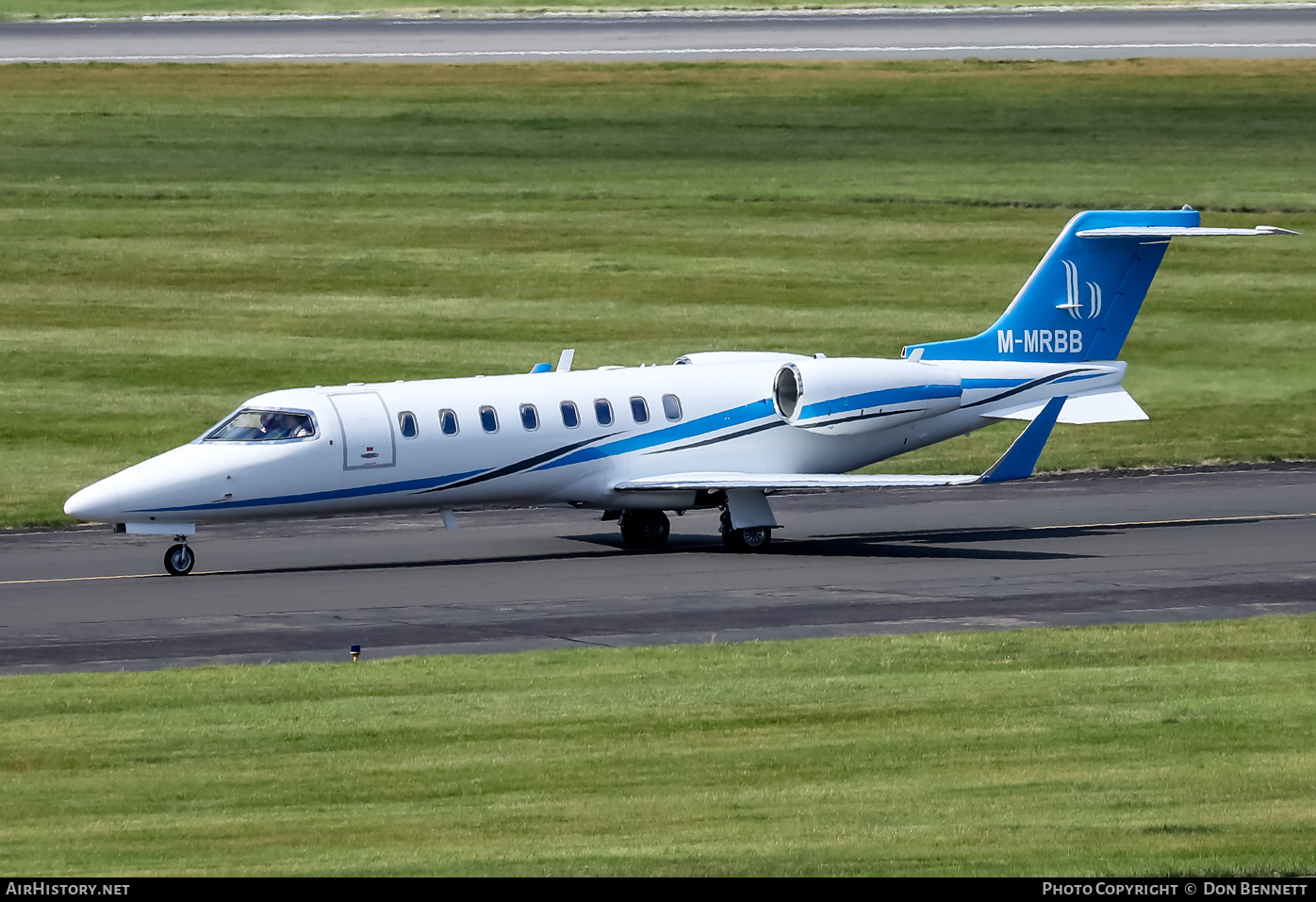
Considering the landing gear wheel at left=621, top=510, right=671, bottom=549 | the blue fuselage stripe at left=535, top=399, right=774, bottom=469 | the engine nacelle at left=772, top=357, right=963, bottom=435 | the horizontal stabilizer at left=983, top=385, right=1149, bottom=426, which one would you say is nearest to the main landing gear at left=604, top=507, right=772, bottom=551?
the landing gear wheel at left=621, top=510, right=671, bottom=549

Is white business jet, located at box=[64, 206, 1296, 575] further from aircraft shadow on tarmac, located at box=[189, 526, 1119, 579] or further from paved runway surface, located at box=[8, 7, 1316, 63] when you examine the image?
paved runway surface, located at box=[8, 7, 1316, 63]

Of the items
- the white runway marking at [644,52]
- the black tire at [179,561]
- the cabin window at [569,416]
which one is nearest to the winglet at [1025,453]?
the cabin window at [569,416]

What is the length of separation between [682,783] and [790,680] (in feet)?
14.5

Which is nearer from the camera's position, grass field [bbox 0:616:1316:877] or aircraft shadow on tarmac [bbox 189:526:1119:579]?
grass field [bbox 0:616:1316:877]

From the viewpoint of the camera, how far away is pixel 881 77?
71.4 meters

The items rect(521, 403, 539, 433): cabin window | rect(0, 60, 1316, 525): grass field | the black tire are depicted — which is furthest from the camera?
rect(0, 60, 1316, 525): grass field

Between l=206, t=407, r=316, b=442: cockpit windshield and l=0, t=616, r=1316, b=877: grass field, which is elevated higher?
l=206, t=407, r=316, b=442: cockpit windshield

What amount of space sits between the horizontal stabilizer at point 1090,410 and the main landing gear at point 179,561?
1299cm

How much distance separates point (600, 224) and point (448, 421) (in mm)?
29017

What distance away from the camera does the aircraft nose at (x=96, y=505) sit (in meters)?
27.9

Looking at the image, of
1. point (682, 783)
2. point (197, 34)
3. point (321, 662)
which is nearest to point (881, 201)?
point (197, 34)

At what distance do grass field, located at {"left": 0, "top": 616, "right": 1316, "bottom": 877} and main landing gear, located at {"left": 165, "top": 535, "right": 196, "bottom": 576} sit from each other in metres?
7.47

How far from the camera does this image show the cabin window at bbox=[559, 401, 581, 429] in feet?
102
